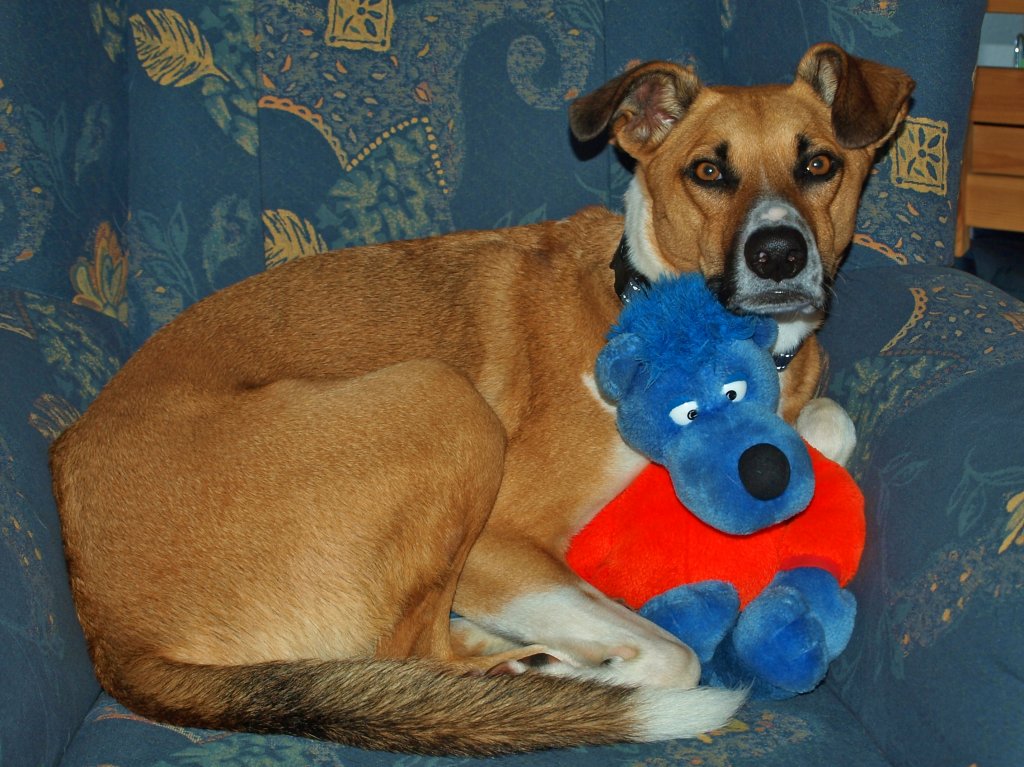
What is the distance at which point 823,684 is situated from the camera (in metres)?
2.30

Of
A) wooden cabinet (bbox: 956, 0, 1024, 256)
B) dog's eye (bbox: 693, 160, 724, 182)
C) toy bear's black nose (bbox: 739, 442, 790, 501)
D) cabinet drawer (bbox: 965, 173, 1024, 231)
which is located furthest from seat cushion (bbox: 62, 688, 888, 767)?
cabinet drawer (bbox: 965, 173, 1024, 231)

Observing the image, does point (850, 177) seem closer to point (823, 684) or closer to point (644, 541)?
point (644, 541)

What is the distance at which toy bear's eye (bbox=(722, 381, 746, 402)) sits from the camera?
86.9 inches

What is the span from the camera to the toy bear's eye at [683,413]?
7.27ft

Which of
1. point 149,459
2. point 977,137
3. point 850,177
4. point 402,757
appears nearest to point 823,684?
point 402,757

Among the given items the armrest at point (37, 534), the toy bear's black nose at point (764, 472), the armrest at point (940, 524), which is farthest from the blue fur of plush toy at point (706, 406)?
the armrest at point (37, 534)

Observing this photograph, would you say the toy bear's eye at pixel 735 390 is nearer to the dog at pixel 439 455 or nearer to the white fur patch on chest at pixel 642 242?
the dog at pixel 439 455

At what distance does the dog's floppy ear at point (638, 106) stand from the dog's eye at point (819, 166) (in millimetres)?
420

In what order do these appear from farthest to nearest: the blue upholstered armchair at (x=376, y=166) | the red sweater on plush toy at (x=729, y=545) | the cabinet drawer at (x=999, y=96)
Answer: the cabinet drawer at (x=999, y=96), the blue upholstered armchair at (x=376, y=166), the red sweater on plush toy at (x=729, y=545)

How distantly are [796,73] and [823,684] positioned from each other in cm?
167

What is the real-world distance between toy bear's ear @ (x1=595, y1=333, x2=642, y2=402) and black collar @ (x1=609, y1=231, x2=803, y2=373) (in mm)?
436

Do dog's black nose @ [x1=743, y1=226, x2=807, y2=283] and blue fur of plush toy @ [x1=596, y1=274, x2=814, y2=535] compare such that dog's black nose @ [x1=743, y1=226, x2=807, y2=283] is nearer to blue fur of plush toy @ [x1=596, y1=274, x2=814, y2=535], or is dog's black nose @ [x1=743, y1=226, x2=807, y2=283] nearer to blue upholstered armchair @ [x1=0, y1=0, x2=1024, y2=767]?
blue fur of plush toy @ [x1=596, y1=274, x2=814, y2=535]

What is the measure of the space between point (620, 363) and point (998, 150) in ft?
12.5

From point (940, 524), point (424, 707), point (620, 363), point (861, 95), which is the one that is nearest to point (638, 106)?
point (861, 95)
